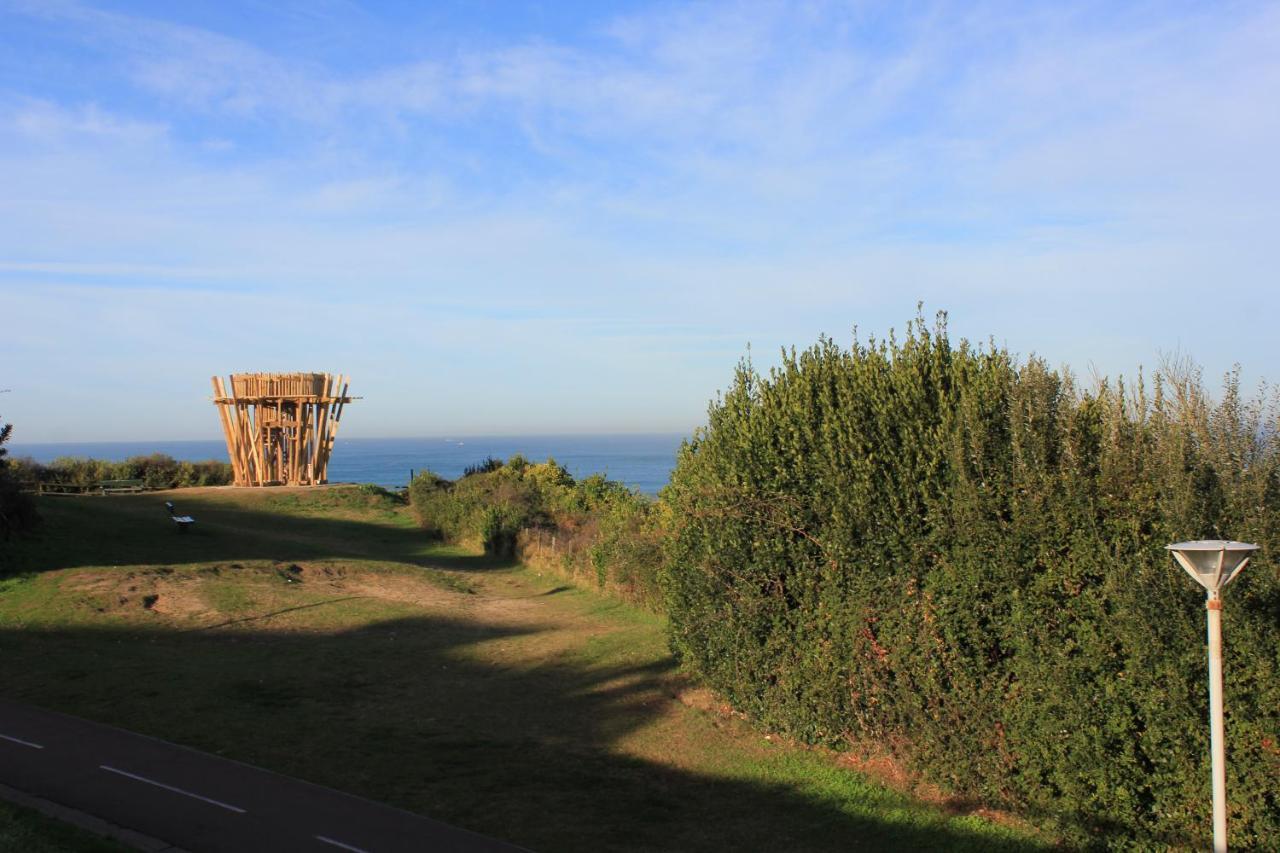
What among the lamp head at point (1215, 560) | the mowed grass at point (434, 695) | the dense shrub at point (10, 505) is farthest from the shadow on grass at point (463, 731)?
the dense shrub at point (10, 505)

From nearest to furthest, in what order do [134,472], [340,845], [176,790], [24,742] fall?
[340,845], [176,790], [24,742], [134,472]

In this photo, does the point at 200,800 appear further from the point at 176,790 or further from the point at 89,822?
the point at 89,822

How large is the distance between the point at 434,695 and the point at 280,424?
32785 millimetres

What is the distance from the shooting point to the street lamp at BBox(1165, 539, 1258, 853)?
6570 millimetres

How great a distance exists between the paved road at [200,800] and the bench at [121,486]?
34.8 meters

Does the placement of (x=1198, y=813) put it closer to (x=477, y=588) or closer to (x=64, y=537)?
(x=477, y=588)

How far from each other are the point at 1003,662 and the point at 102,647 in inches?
612

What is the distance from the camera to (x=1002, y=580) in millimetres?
9320

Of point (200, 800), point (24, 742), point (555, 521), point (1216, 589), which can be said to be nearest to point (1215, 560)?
point (1216, 589)

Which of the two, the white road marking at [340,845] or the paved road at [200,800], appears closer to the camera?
the white road marking at [340,845]

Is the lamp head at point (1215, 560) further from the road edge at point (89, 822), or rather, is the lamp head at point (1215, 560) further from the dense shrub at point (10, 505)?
the dense shrub at point (10, 505)

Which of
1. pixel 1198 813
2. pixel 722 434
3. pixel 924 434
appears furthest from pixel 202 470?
pixel 1198 813

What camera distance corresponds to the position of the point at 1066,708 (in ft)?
28.3

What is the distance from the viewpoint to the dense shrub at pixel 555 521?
76.8 feet
